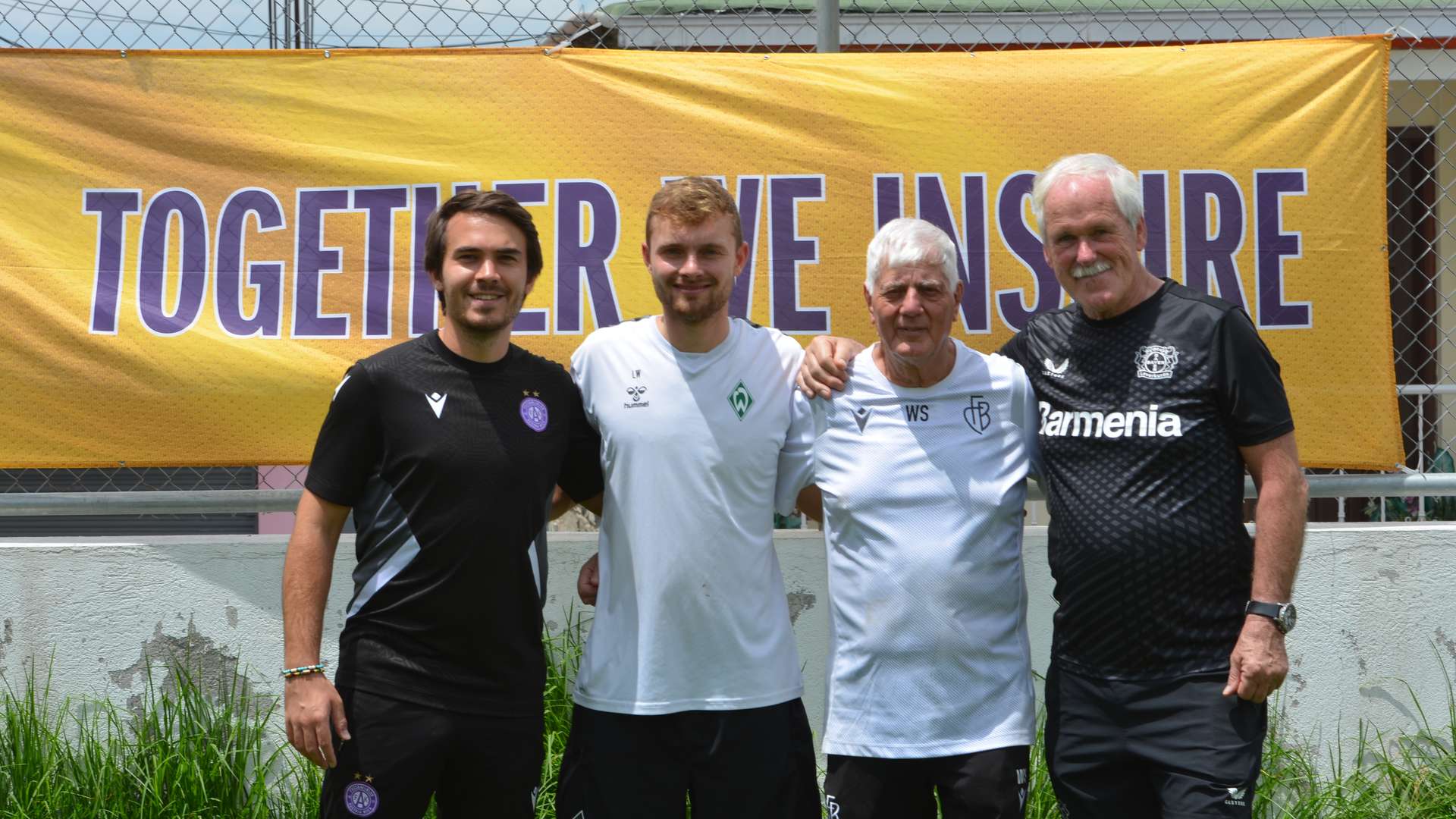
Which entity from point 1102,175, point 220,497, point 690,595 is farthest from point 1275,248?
point 220,497

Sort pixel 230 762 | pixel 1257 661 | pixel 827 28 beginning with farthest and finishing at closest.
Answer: pixel 827 28 → pixel 230 762 → pixel 1257 661

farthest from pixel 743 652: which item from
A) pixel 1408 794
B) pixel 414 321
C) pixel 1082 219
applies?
pixel 1408 794

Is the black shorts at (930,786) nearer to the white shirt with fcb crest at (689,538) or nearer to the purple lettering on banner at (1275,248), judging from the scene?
the white shirt with fcb crest at (689,538)

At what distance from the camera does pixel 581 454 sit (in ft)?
9.81

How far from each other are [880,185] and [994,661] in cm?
184

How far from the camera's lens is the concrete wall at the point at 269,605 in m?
3.84

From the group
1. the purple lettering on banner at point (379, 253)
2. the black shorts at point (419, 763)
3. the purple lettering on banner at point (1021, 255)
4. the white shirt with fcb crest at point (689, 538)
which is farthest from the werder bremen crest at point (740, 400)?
the purple lettering on banner at point (379, 253)

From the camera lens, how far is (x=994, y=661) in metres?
2.72

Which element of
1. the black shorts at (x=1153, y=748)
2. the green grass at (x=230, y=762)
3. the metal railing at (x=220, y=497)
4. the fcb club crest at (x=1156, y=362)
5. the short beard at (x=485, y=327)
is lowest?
the green grass at (x=230, y=762)

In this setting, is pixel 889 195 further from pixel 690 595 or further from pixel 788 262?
pixel 690 595

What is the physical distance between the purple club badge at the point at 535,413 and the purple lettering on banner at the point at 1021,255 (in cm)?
175

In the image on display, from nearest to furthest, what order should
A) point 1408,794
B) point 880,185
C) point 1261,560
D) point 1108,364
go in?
point 1261,560 < point 1108,364 < point 1408,794 < point 880,185

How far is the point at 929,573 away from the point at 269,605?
228 cm

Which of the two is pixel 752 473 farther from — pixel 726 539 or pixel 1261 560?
pixel 1261 560
